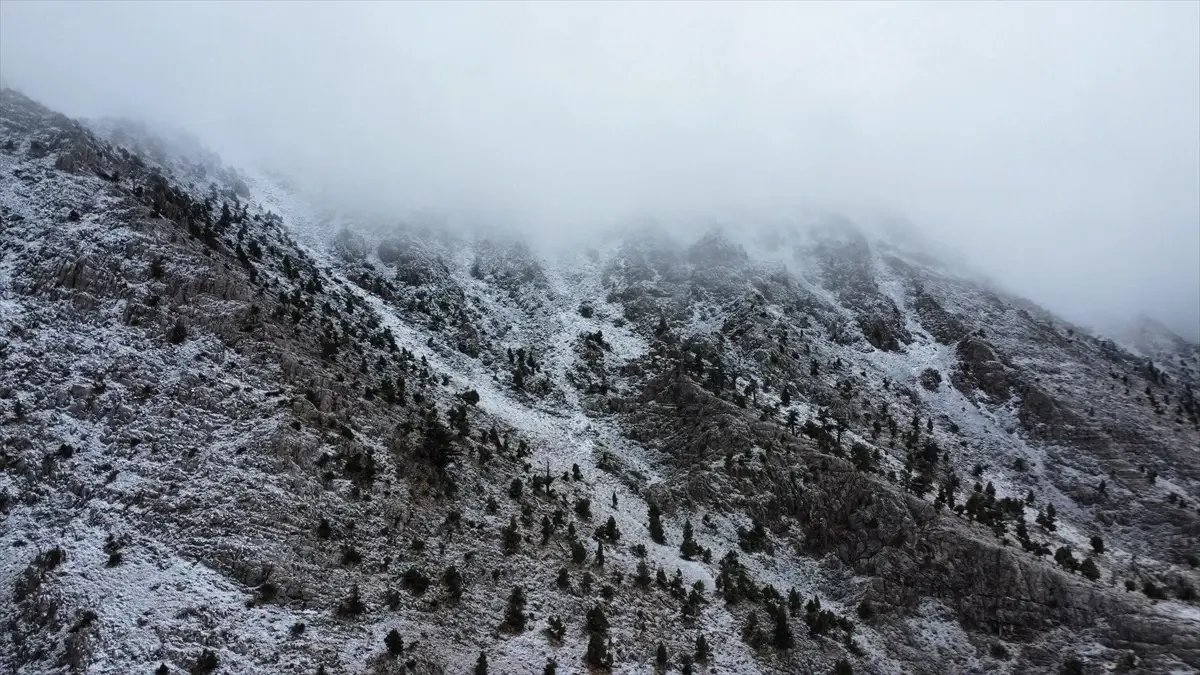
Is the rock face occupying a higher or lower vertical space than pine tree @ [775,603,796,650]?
higher

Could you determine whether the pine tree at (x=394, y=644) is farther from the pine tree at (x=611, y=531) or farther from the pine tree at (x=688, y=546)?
the pine tree at (x=688, y=546)

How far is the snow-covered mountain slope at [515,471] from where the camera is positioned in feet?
174

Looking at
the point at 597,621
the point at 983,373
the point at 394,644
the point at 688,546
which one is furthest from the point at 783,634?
the point at 983,373

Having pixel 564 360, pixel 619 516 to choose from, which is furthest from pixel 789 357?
pixel 619 516

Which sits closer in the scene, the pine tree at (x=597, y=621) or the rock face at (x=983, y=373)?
the pine tree at (x=597, y=621)

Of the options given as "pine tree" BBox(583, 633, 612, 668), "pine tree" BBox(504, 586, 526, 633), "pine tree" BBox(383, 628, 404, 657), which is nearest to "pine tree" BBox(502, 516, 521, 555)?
"pine tree" BBox(504, 586, 526, 633)

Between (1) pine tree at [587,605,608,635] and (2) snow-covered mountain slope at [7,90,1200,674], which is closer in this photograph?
(2) snow-covered mountain slope at [7,90,1200,674]

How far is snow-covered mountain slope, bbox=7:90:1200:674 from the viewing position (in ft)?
174

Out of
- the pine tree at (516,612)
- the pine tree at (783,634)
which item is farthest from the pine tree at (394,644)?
the pine tree at (783,634)

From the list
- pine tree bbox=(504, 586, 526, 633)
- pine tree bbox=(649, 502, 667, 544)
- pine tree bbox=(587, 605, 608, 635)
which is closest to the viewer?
pine tree bbox=(504, 586, 526, 633)

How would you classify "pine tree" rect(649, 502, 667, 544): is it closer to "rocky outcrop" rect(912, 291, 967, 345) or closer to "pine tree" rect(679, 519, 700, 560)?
"pine tree" rect(679, 519, 700, 560)

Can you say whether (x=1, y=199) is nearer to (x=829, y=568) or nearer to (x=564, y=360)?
(x=564, y=360)

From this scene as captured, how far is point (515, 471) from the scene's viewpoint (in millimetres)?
74625

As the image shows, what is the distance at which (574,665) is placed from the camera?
55594 mm
